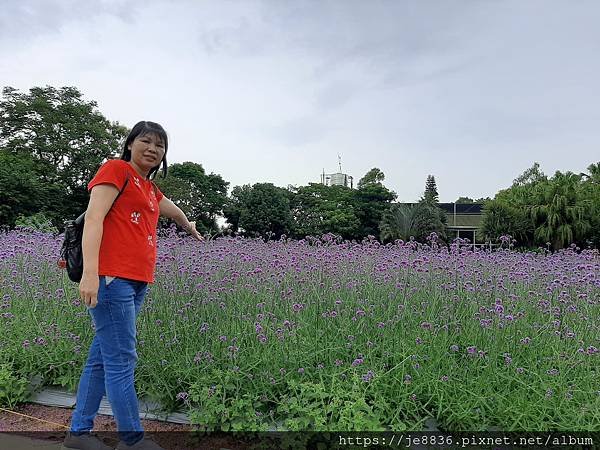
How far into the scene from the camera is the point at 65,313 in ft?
13.6

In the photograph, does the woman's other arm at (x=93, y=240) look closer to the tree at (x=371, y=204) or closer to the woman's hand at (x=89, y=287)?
the woman's hand at (x=89, y=287)

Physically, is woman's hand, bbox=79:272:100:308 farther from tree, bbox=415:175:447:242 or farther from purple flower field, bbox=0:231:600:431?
tree, bbox=415:175:447:242

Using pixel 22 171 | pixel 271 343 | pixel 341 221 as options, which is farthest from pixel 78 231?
pixel 341 221

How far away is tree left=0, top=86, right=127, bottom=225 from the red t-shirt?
3168 cm

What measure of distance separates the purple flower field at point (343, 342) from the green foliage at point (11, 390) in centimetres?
15

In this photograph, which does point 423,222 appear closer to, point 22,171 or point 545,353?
point 22,171

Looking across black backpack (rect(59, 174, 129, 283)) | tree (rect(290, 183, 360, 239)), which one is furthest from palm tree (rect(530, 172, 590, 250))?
black backpack (rect(59, 174, 129, 283))

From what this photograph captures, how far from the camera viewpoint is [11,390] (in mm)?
3494

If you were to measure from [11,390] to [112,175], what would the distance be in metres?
2.05

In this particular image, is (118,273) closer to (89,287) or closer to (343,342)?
(89,287)

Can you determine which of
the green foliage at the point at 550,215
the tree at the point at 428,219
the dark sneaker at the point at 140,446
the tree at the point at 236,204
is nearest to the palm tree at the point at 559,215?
the green foliage at the point at 550,215

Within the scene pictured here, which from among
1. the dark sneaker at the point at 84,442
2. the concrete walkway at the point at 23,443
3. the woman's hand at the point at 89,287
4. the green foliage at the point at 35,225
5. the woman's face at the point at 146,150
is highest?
the woman's face at the point at 146,150

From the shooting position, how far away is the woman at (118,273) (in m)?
2.45

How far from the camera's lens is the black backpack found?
2.55 meters
